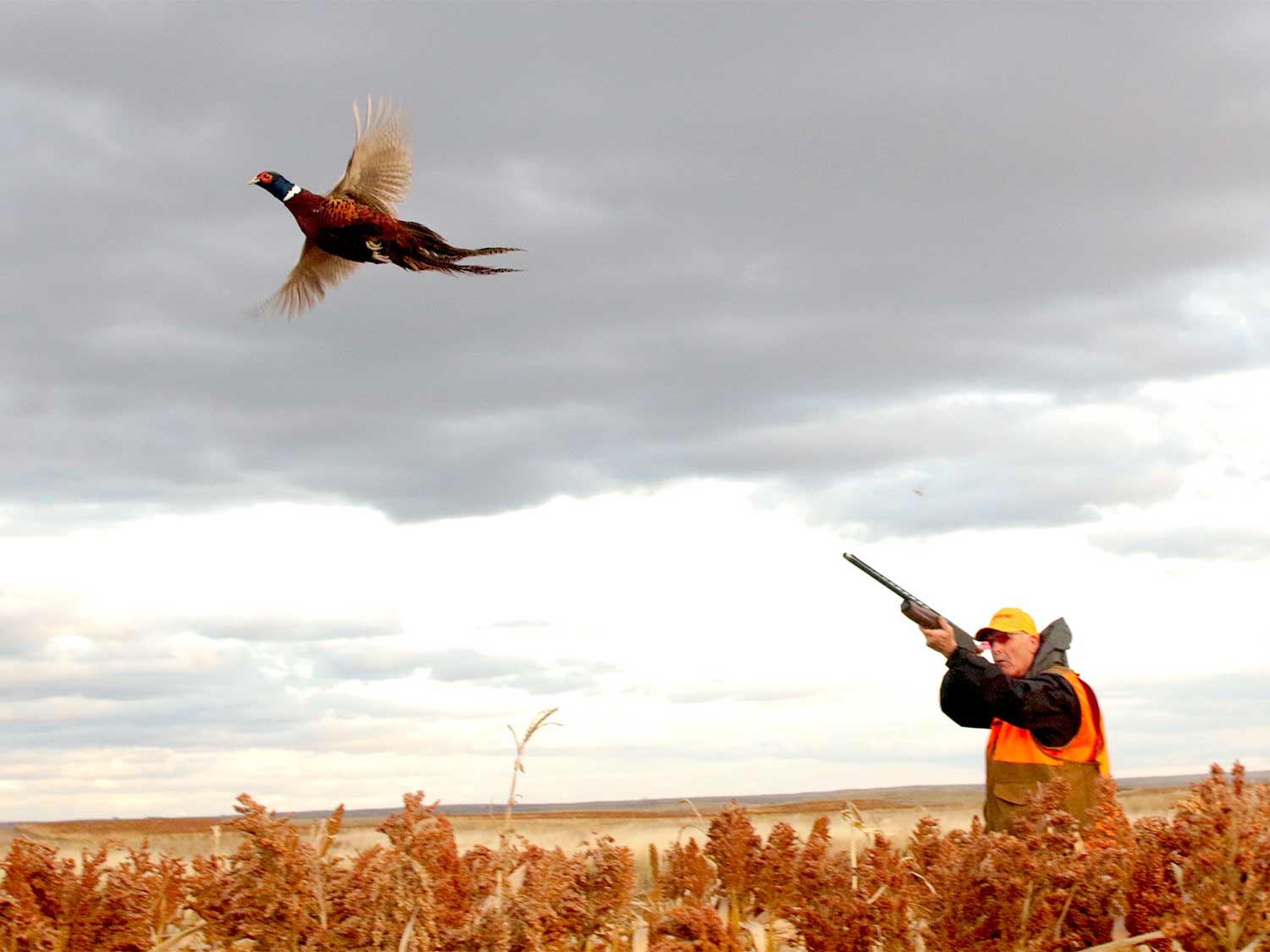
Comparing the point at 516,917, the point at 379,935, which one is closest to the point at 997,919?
the point at 516,917

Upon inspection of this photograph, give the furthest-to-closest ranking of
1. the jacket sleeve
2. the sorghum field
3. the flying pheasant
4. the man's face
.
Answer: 1. the flying pheasant
2. the man's face
3. the jacket sleeve
4. the sorghum field

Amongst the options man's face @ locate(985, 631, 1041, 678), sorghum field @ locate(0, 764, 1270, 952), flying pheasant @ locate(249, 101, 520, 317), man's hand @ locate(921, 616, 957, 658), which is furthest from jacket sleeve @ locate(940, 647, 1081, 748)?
flying pheasant @ locate(249, 101, 520, 317)

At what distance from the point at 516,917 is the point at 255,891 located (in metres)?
1.00

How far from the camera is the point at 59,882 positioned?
588cm

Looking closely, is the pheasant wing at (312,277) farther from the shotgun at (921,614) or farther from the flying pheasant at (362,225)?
the shotgun at (921,614)

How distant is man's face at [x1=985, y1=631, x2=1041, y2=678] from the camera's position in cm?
909

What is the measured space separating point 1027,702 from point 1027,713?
0.08 metres

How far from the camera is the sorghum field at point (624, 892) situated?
445 cm

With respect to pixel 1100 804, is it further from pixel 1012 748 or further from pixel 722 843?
pixel 1012 748

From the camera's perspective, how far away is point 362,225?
1428cm

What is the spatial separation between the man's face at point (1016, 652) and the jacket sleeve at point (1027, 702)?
493 mm

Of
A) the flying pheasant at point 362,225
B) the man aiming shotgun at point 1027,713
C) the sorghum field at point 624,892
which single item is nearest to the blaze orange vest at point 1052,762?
the man aiming shotgun at point 1027,713

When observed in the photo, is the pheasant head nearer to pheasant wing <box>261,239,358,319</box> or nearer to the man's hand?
pheasant wing <box>261,239,358,319</box>

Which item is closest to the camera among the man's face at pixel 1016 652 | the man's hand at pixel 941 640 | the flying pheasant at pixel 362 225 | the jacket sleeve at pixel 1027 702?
the jacket sleeve at pixel 1027 702
